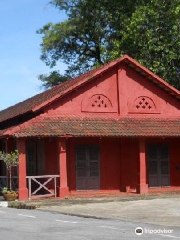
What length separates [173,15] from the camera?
34.7 metres

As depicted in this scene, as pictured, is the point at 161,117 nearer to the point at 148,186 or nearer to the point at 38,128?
the point at 148,186

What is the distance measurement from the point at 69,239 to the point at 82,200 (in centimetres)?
1017

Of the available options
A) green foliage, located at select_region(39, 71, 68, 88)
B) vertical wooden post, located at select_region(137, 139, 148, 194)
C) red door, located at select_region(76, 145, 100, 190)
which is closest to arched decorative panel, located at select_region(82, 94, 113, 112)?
red door, located at select_region(76, 145, 100, 190)

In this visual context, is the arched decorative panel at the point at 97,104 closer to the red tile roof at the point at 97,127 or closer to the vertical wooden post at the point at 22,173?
the red tile roof at the point at 97,127

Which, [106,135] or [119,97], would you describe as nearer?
[106,135]

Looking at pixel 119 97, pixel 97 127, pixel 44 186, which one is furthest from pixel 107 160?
pixel 44 186

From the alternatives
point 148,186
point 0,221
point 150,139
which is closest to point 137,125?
point 150,139

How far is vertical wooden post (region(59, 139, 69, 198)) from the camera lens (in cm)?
2150

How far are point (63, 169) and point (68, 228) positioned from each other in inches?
367

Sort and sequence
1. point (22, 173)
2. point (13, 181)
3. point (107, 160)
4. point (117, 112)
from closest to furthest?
point (22, 173) < point (13, 181) < point (107, 160) < point (117, 112)

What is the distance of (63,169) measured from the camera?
2153 centimetres

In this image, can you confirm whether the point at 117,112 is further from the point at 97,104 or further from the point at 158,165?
the point at 158,165

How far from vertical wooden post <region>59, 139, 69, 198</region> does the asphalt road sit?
599cm

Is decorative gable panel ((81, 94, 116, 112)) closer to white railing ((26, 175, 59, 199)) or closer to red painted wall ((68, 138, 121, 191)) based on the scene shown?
red painted wall ((68, 138, 121, 191))
